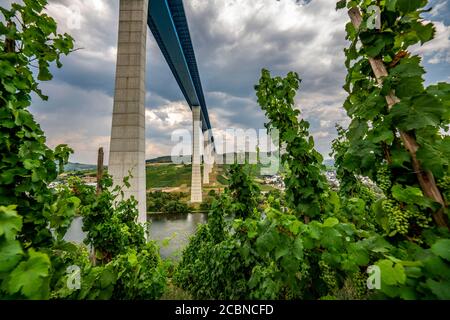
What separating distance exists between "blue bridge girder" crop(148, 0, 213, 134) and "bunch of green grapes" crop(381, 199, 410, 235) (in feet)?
47.3

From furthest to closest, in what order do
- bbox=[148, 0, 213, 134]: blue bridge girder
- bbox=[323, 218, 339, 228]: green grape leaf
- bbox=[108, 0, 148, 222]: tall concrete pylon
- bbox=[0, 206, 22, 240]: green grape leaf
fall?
bbox=[148, 0, 213, 134]: blue bridge girder → bbox=[108, 0, 148, 222]: tall concrete pylon → bbox=[323, 218, 339, 228]: green grape leaf → bbox=[0, 206, 22, 240]: green grape leaf

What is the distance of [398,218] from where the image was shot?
3.18ft

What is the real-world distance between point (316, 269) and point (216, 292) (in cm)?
316

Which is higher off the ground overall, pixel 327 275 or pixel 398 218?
pixel 398 218

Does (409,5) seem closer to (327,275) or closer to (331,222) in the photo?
(331,222)

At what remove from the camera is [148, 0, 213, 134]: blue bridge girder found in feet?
43.3

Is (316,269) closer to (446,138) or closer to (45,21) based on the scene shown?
(446,138)

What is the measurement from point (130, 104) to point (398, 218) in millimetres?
8734

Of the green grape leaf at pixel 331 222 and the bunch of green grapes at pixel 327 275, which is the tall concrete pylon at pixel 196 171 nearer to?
the bunch of green grapes at pixel 327 275

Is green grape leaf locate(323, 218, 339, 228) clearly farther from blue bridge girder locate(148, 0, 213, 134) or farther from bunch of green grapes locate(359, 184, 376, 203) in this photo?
blue bridge girder locate(148, 0, 213, 134)

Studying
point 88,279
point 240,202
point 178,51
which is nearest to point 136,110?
point 240,202

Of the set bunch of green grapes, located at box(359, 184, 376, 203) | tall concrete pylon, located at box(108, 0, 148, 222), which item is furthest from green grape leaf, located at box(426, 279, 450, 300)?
tall concrete pylon, located at box(108, 0, 148, 222)

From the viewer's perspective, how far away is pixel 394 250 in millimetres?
949

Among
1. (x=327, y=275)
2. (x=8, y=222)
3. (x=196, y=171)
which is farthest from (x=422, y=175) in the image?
(x=196, y=171)
